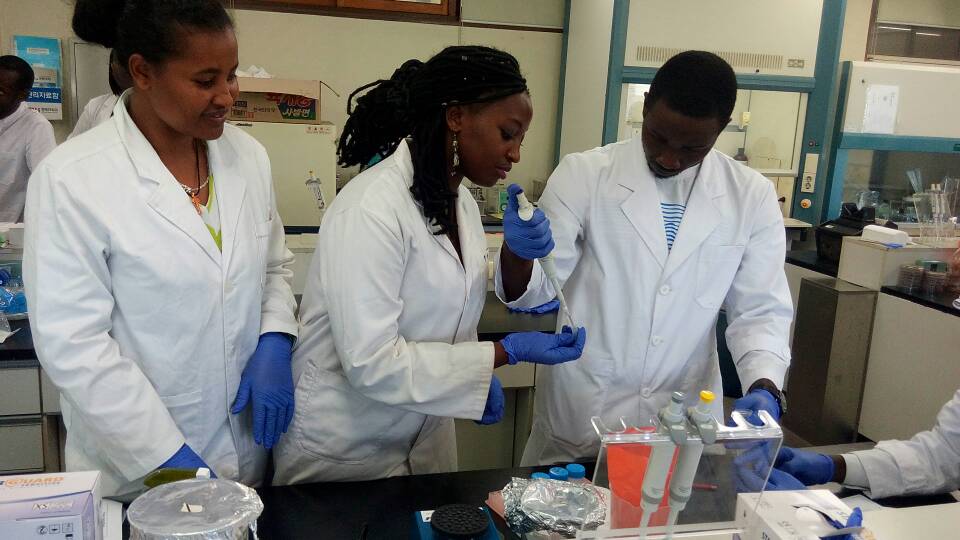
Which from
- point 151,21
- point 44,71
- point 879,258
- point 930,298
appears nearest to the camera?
point 151,21

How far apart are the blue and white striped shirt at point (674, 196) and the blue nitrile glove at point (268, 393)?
865 mm

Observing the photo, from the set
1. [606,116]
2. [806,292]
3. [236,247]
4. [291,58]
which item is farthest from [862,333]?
[291,58]

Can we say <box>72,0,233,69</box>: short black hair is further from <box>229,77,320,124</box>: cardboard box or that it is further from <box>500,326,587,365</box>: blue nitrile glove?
<box>229,77,320,124</box>: cardboard box

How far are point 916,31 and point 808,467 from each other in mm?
4281

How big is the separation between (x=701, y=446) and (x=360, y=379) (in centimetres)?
61

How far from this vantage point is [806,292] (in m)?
2.94

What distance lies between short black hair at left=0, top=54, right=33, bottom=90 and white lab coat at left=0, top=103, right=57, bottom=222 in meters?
0.19

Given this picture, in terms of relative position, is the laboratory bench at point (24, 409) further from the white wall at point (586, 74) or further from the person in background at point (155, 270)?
the white wall at point (586, 74)

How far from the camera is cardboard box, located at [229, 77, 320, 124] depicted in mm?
3098

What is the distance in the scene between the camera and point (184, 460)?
1.09 meters

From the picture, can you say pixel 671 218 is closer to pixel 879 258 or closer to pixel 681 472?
pixel 681 472

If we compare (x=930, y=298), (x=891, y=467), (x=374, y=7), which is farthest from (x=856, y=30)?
(x=891, y=467)

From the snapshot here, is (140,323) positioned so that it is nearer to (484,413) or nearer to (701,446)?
(484,413)

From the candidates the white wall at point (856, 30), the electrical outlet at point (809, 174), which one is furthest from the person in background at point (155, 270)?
the white wall at point (856, 30)
